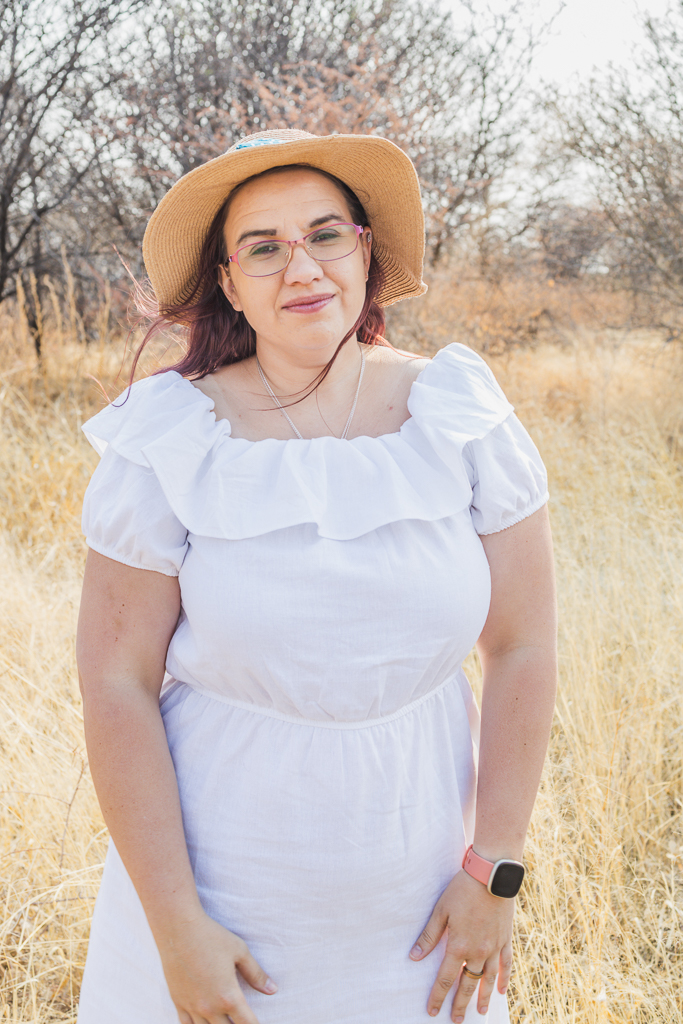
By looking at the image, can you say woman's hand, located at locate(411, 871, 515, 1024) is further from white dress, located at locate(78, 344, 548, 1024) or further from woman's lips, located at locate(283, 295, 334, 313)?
woman's lips, located at locate(283, 295, 334, 313)

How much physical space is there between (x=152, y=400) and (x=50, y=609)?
85.5 inches

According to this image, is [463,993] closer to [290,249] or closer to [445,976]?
[445,976]

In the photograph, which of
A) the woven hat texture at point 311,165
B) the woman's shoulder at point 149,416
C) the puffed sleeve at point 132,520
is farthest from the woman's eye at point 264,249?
the puffed sleeve at point 132,520

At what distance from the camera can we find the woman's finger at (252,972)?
111 cm

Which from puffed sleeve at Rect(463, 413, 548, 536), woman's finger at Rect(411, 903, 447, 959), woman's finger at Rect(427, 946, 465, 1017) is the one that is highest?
puffed sleeve at Rect(463, 413, 548, 536)

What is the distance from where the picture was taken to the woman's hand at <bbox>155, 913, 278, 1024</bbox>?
1.09 metres

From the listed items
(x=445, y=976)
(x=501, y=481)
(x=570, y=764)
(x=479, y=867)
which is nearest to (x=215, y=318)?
(x=501, y=481)

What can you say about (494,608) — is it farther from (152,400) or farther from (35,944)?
(35,944)

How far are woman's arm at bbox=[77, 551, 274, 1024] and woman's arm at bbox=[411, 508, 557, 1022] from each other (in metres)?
0.31

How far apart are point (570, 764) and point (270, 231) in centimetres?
178

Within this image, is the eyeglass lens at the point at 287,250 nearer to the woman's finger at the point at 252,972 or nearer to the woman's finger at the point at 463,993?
the woman's finger at the point at 252,972

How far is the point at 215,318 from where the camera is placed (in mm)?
1541

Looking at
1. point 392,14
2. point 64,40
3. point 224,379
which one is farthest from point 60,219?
point 224,379

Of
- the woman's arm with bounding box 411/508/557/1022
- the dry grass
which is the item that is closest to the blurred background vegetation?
the dry grass
